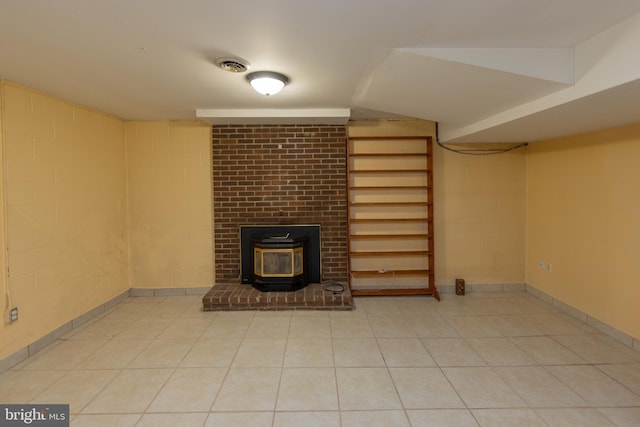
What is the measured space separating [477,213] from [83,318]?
487 cm

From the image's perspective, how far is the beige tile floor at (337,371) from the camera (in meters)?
1.90

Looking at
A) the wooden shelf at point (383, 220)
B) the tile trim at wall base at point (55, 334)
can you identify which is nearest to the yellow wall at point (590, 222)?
the wooden shelf at point (383, 220)

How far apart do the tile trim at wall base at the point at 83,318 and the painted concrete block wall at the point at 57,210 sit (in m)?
0.05

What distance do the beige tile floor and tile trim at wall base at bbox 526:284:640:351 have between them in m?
0.07

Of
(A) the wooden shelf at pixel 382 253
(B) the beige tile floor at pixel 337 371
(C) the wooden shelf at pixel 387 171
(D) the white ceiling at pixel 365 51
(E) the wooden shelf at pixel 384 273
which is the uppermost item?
(D) the white ceiling at pixel 365 51

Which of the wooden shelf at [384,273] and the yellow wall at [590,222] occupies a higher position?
the yellow wall at [590,222]

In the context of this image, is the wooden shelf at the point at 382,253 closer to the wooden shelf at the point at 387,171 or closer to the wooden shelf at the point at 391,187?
the wooden shelf at the point at 391,187

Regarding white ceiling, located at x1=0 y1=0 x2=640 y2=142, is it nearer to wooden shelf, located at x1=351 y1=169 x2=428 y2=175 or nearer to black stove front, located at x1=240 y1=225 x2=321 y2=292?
wooden shelf, located at x1=351 y1=169 x2=428 y2=175

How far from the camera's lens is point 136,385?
7.20ft

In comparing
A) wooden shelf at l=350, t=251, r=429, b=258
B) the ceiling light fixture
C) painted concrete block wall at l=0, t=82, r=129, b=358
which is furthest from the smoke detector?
wooden shelf at l=350, t=251, r=429, b=258

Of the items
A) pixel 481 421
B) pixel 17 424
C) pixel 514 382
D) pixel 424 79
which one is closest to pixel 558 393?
pixel 514 382

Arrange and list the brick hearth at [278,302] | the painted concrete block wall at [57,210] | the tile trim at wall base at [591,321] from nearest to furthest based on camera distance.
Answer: the painted concrete block wall at [57,210] < the tile trim at wall base at [591,321] < the brick hearth at [278,302]

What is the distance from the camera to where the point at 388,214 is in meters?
4.09

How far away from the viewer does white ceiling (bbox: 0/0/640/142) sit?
1.57 metres
